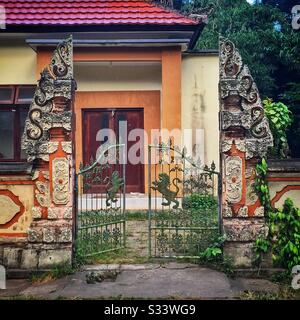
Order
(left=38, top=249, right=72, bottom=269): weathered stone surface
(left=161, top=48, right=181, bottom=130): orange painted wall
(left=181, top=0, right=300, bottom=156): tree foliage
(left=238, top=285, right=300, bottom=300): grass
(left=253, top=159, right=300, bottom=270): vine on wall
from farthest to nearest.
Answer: (left=181, top=0, right=300, bottom=156): tree foliage < (left=161, top=48, right=181, bottom=130): orange painted wall < (left=38, top=249, right=72, bottom=269): weathered stone surface < (left=253, top=159, right=300, bottom=270): vine on wall < (left=238, top=285, right=300, bottom=300): grass

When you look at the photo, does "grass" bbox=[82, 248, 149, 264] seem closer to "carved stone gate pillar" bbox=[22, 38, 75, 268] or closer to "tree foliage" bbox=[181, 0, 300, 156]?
"carved stone gate pillar" bbox=[22, 38, 75, 268]

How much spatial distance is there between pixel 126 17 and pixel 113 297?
24.6 feet

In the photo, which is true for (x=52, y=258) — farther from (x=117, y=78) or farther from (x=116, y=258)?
(x=117, y=78)

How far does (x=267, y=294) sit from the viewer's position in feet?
15.4

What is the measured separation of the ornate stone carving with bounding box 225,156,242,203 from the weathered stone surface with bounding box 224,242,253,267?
605 mm

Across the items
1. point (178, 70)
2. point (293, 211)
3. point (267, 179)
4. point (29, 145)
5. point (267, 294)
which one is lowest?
point (267, 294)

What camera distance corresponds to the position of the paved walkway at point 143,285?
471cm

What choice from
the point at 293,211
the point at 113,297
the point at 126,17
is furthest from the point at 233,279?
the point at 126,17

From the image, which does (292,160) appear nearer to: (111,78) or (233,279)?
(233,279)

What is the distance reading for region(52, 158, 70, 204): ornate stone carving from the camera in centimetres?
563

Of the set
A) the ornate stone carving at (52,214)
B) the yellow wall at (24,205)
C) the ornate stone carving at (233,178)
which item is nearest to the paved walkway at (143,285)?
the yellow wall at (24,205)

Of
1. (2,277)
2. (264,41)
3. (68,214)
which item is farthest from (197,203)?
(264,41)

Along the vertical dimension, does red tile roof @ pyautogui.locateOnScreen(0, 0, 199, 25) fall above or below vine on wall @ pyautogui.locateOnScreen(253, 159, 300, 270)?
above

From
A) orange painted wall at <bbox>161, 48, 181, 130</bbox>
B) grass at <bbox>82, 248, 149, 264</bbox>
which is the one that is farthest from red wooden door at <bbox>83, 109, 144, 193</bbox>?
grass at <bbox>82, 248, 149, 264</bbox>
